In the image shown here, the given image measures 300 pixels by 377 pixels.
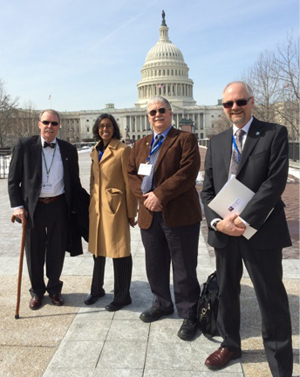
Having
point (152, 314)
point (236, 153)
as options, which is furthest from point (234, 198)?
point (152, 314)

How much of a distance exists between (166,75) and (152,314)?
124382 millimetres

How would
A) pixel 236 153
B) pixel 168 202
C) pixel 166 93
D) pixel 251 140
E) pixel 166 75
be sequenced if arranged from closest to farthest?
pixel 251 140 < pixel 236 153 < pixel 168 202 < pixel 166 75 < pixel 166 93

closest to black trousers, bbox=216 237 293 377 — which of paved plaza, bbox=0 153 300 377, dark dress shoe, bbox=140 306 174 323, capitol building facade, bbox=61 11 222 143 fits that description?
paved plaza, bbox=0 153 300 377

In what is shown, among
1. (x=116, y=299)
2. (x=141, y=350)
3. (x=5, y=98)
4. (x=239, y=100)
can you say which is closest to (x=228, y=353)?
(x=141, y=350)

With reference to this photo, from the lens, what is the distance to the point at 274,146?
8.84 ft

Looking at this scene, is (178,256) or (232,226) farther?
(178,256)

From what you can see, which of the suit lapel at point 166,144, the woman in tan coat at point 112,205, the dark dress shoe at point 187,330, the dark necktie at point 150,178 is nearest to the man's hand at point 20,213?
the woman in tan coat at point 112,205

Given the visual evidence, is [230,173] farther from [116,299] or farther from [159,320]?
[116,299]

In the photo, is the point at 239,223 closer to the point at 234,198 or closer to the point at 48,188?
the point at 234,198

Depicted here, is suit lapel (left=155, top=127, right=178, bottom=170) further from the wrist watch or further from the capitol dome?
the capitol dome

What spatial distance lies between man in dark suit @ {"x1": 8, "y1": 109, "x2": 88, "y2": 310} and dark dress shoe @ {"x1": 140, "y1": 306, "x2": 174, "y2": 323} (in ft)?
3.77

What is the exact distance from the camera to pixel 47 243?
4422 mm

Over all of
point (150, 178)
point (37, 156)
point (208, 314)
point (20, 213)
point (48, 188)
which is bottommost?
point (208, 314)

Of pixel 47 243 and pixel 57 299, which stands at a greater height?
pixel 47 243
